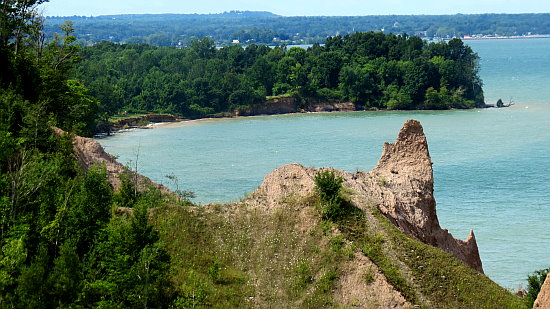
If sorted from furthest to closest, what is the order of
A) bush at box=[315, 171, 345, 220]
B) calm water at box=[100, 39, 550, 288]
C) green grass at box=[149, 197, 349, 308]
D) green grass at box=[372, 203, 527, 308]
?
1. calm water at box=[100, 39, 550, 288]
2. bush at box=[315, 171, 345, 220]
3. green grass at box=[149, 197, 349, 308]
4. green grass at box=[372, 203, 527, 308]

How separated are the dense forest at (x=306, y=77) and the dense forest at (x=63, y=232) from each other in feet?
242

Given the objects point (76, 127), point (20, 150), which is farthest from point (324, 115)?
point (20, 150)

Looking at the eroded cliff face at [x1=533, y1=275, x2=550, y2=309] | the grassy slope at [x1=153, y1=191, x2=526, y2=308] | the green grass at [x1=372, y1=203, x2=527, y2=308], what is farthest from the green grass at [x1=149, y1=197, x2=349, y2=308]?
the eroded cliff face at [x1=533, y1=275, x2=550, y2=309]

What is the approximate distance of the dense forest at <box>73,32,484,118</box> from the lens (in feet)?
382

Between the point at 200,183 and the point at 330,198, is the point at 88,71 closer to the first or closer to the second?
the point at 200,183

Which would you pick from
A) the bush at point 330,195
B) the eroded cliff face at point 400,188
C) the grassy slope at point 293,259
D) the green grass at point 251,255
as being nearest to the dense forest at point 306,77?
the eroded cliff face at point 400,188

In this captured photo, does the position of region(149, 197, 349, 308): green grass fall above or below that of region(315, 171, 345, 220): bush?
below

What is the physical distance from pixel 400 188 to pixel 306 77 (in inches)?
3830

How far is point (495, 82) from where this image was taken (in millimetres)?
152750

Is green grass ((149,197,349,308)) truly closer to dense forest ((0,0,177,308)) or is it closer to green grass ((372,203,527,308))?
dense forest ((0,0,177,308))

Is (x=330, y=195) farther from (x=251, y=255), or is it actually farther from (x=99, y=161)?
(x=99, y=161)

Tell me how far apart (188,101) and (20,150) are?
284 ft

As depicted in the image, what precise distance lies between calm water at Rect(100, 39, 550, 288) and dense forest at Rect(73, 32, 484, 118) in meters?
5.79

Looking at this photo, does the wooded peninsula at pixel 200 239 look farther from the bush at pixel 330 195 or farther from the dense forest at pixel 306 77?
the dense forest at pixel 306 77
